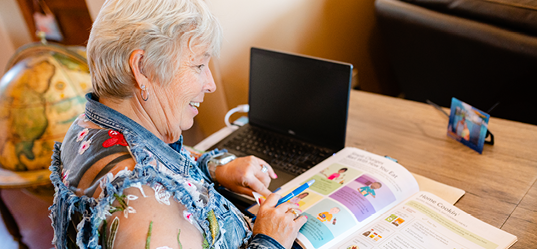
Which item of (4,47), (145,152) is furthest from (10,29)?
(145,152)

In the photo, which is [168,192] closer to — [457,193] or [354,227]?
[354,227]

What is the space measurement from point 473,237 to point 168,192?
0.58m

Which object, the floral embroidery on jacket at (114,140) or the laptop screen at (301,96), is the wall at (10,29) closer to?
the laptop screen at (301,96)

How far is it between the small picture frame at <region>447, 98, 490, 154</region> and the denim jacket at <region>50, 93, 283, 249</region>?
631 mm

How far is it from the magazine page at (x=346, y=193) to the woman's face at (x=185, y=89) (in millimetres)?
319

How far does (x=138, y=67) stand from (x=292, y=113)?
0.61 metres

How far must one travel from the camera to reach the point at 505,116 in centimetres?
138

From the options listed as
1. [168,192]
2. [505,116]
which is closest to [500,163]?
[505,116]

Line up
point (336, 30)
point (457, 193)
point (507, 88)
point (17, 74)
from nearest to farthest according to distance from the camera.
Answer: point (457, 193) → point (507, 88) → point (17, 74) → point (336, 30)

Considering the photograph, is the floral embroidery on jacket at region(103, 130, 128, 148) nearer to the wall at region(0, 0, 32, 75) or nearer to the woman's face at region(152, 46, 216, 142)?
the woman's face at region(152, 46, 216, 142)

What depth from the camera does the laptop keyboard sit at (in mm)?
1047

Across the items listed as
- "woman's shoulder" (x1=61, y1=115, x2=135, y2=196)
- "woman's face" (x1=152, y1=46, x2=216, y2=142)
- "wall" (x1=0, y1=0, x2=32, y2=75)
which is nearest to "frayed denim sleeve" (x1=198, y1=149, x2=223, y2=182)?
"woman's face" (x1=152, y1=46, x2=216, y2=142)

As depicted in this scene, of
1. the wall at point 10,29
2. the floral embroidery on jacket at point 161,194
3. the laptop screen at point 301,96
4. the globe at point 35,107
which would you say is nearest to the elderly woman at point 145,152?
the floral embroidery on jacket at point 161,194

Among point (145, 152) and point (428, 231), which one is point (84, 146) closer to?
point (145, 152)
